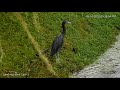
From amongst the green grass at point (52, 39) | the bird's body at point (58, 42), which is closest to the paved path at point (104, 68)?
the green grass at point (52, 39)

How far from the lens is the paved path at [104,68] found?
182 inches

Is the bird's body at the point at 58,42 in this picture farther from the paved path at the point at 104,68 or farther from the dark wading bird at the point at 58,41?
the paved path at the point at 104,68

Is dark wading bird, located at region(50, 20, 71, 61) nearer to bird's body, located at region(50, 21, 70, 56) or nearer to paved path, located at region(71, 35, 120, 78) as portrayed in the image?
bird's body, located at region(50, 21, 70, 56)

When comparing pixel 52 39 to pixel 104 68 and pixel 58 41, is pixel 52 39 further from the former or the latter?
pixel 104 68

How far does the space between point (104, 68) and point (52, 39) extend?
0.89 meters

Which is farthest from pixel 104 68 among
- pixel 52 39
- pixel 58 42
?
pixel 52 39

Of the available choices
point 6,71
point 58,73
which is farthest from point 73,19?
point 6,71

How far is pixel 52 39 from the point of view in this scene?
4.67m

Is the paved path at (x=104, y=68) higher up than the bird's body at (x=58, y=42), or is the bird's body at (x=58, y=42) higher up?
the bird's body at (x=58, y=42)

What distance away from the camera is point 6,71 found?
181 inches

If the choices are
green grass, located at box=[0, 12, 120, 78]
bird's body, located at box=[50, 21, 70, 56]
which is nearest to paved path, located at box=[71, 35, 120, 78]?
green grass, located at box=[0, 12, 120, 78]

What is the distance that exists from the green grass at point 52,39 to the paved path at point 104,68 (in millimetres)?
80
